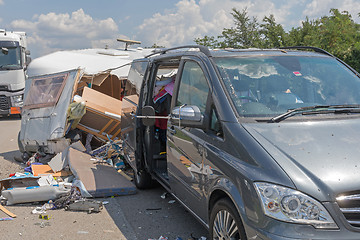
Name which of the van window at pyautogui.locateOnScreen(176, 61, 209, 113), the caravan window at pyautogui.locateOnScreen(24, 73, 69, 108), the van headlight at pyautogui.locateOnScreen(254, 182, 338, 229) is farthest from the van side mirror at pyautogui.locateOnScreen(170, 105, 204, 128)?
the caravan window at pyautogui.locateOnScreen(24, 73, 69, 108)

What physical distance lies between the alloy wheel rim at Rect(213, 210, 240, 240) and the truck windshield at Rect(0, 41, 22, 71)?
1638cm

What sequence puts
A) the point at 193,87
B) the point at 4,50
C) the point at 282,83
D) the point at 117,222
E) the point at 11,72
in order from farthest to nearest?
1. the point at 11,72
2. the point at 4,50
3. the point at 117,222
4. the point at 193,87
5. the point at 282,83

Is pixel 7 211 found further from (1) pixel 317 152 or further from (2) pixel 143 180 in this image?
(1) pixel 317 152

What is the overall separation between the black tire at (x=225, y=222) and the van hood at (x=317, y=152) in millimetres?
585

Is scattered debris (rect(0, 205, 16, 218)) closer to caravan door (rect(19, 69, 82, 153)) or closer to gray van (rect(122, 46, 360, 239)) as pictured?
gray van (rect(122, 46, 360, 239))

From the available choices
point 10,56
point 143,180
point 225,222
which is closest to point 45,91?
point 143,180

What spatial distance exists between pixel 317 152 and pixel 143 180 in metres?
3.78

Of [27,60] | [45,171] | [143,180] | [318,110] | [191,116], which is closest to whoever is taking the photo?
[318,110]

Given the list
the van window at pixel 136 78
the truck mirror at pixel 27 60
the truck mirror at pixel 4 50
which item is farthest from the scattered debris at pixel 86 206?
the truck mirror at pixel 27 60

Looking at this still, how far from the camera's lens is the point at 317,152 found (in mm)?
2947

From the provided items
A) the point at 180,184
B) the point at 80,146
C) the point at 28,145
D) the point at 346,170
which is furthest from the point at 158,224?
the point at 28,145

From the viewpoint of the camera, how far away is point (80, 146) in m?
8.16

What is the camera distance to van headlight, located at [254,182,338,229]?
258 cm

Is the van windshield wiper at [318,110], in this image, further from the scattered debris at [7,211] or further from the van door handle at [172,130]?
the scattered debris at [7,211]
